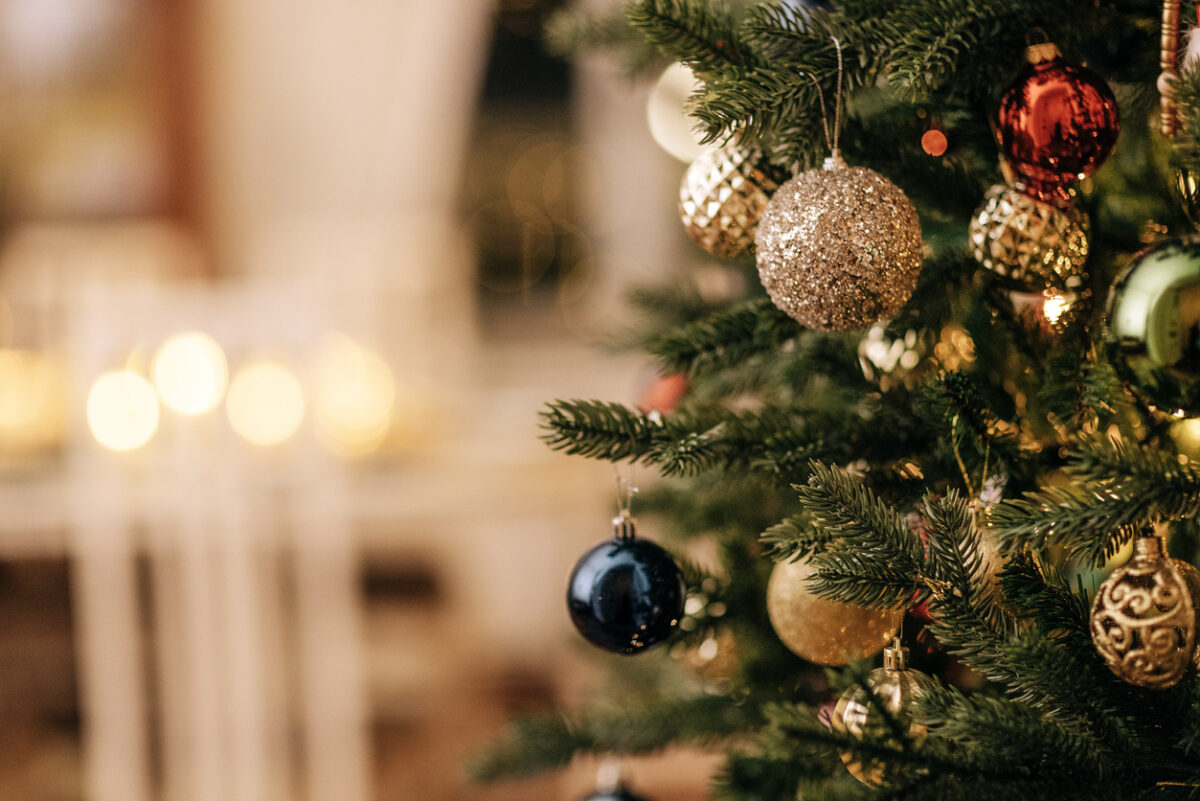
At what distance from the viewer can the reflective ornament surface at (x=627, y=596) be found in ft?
1.36

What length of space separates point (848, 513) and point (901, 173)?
0.18 m

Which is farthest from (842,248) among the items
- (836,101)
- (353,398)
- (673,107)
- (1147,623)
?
(353,398)

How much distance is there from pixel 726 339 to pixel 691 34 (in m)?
0.13

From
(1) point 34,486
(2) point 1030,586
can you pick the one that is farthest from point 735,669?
(1) point 34,486

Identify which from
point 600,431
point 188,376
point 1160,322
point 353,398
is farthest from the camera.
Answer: point 353,398

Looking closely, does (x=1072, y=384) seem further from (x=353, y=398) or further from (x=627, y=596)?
(x=353, y=398)

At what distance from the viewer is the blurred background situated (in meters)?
1.42

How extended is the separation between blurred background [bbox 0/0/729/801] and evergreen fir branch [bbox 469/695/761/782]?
26.8 inches

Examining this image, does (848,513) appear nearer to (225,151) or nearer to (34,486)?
(34,486)

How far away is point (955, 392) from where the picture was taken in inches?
14.4

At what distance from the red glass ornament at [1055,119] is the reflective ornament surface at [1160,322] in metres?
0.07

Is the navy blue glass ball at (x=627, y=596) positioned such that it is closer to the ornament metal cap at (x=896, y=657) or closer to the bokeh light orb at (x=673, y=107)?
the ornament metal cap at (x=896, y=657)

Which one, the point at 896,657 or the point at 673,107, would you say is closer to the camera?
the point at 896,657

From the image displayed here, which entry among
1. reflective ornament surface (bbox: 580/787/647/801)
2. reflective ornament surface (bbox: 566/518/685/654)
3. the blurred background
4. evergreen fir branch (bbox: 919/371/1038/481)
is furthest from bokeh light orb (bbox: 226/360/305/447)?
evergreen fir branch (bbox: 919/371/1038/481)
